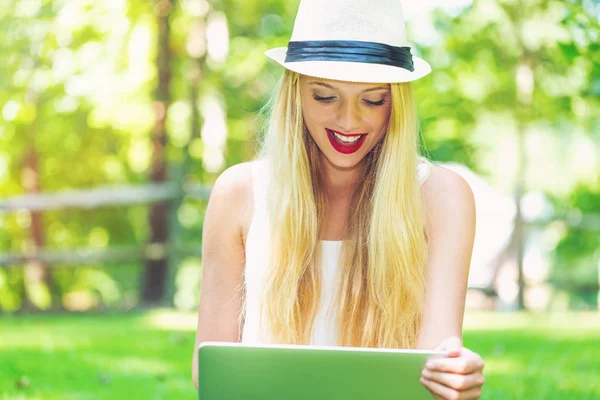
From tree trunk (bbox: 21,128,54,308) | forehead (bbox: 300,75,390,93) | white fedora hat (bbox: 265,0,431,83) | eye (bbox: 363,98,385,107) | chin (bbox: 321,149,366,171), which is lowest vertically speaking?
tree trunk (bbox: 21,128,54,308)

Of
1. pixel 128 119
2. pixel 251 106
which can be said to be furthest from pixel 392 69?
pixel 251 106

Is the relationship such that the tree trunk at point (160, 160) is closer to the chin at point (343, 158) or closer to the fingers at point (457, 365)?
the chin at point (343, 158)

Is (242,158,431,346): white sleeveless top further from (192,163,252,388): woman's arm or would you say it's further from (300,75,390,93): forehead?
(300,75,390,93): forehead

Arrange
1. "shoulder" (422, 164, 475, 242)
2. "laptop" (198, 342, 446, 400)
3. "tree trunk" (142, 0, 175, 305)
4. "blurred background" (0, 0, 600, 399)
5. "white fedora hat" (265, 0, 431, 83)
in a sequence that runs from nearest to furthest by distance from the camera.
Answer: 1. "laptop" (198, 342, 446, 400)
2. "white fedora hat" (265, 0, 431, 83)
3. "shoulder" (422, 164, 475, 242)
4. "blurred background" (0, 0, 600, 399)
5. "tree trunk" (142, 0, 175, 305)

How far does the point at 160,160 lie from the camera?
29.2 ft

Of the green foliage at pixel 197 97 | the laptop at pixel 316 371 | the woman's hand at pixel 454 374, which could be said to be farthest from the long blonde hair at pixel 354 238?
the green foliage at pixel 197 97

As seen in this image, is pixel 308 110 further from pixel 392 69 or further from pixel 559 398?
pixel 559 398

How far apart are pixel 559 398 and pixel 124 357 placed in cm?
202

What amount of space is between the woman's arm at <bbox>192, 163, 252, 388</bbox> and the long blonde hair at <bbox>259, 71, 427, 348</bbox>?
10 cm

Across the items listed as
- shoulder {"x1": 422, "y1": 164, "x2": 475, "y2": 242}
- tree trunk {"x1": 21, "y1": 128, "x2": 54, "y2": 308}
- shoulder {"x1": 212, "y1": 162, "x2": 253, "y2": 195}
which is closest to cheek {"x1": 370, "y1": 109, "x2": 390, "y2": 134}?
shoulder {"x1": 422, "y1": 164, "x2": 475, "y2": 242}

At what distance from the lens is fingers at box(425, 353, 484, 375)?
5.39 feet

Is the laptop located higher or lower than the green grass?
higher

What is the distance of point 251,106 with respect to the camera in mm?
11562

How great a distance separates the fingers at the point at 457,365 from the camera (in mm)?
1642
